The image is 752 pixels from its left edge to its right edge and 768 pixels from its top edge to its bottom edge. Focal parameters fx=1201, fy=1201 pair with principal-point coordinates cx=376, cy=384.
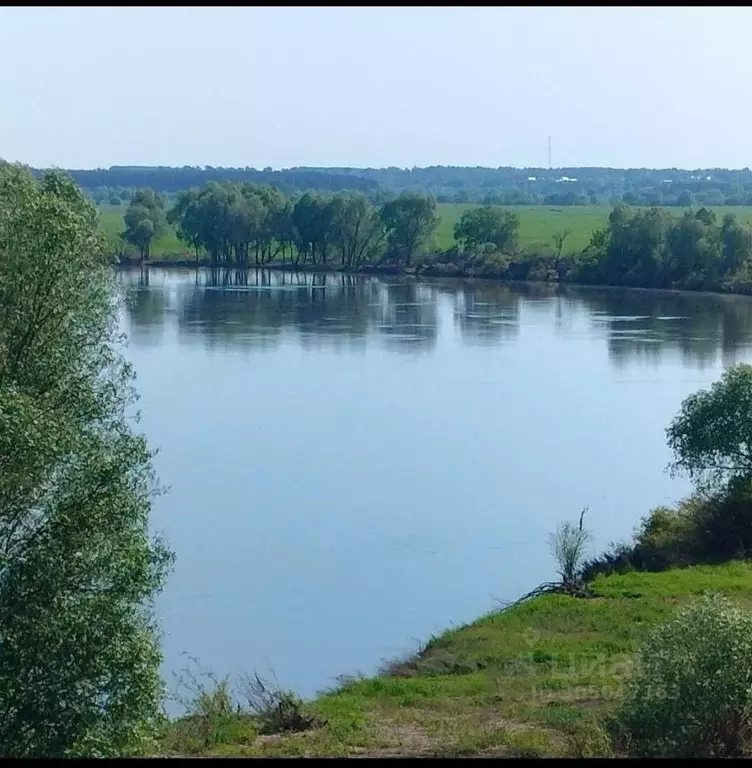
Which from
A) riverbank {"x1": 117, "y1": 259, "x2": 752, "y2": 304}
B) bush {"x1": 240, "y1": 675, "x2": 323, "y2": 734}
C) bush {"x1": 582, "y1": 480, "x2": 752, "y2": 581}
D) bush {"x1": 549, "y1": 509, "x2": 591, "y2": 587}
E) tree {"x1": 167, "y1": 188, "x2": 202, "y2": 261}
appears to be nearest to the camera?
bush {"x1": 240, "y1": 675, "x2": 323, "y2": 734}

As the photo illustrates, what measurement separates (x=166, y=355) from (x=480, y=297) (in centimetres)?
1808

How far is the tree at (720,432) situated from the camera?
1436 cm

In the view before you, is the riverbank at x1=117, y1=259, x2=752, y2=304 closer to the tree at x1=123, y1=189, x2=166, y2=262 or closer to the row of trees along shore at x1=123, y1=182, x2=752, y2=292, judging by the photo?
the row of trees along shore at x1=123, y1=182, x2=752, y2=292

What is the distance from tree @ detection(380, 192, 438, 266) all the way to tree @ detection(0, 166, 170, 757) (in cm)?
4563

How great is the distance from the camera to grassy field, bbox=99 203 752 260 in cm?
5878

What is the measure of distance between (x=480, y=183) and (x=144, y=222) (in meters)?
95.9

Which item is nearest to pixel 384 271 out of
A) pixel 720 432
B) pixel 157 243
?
pixel 157 243

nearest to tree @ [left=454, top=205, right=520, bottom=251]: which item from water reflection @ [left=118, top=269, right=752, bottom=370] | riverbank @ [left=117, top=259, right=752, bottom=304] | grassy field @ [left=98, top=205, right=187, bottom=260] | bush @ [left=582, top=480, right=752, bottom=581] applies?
riverbank @ [left=117, top=259, right=752, bottom=304]

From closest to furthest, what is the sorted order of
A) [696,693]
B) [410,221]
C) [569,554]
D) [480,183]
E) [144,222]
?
[696,693] → [569,554] → [144,222] → [410,221] → [480,183]

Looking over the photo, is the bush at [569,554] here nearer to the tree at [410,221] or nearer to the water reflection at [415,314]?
the water reflection at [415,314]

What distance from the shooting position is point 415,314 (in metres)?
39.4

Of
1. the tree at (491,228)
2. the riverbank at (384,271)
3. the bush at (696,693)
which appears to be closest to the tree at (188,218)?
the riverbank at (384,271)

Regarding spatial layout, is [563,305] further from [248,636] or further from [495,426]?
[248,636]

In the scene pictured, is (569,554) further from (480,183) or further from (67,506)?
(480,183)
